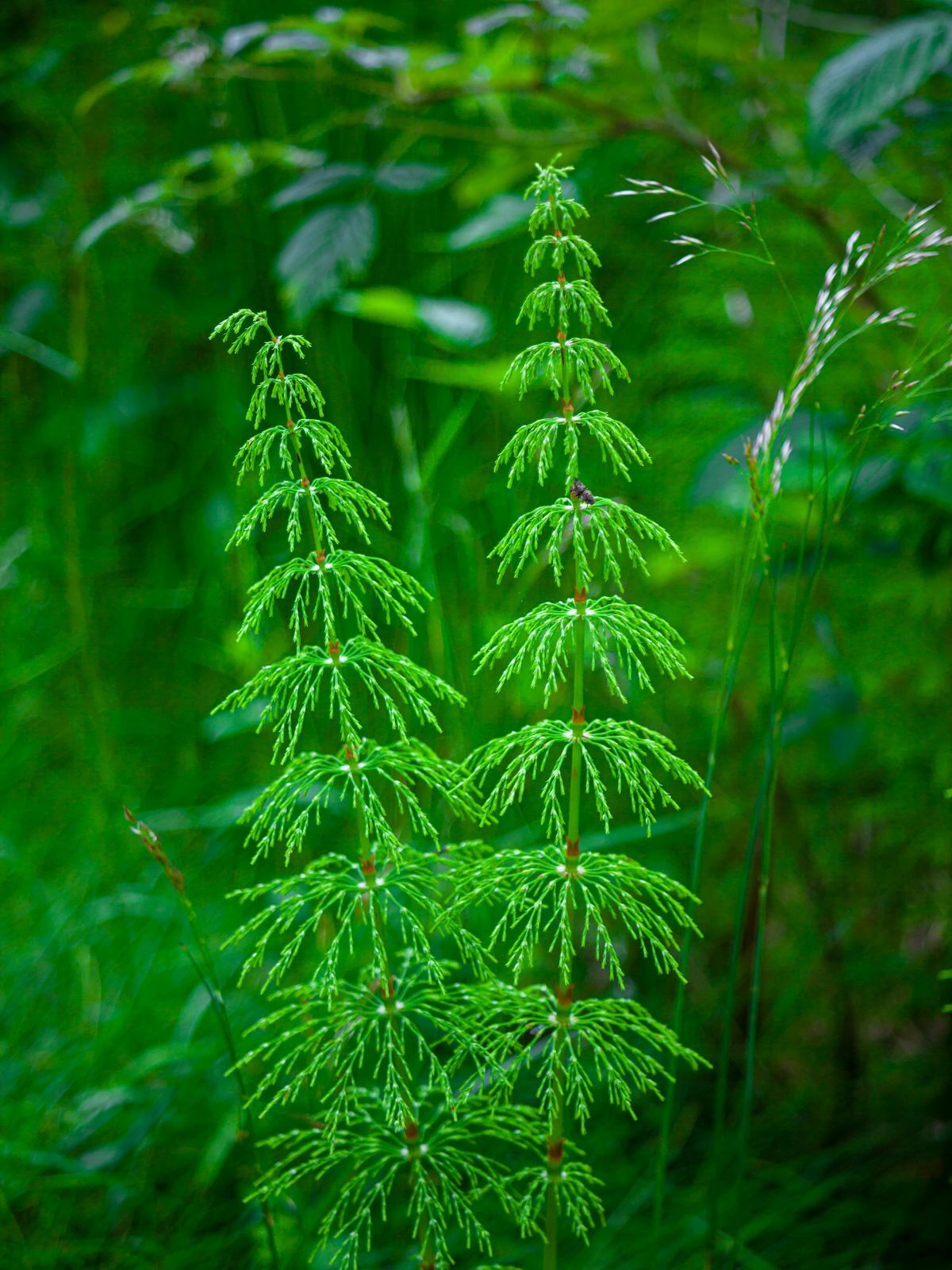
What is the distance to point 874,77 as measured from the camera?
0.74 meters

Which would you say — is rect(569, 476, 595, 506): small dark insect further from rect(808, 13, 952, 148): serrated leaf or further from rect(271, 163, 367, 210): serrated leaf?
rect(271, 163, 367, 210): serrated leaf

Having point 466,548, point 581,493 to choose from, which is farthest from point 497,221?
point 581,493

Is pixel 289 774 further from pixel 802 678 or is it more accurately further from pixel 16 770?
pixel 16 770

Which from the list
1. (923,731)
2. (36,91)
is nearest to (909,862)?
(923,731)

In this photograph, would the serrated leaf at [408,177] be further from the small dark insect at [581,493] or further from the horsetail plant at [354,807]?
the small dark insect at [581,493]

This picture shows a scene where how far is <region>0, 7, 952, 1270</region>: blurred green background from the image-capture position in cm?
95

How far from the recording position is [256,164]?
1252 mm

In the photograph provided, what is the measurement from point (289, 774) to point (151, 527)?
1.51 m

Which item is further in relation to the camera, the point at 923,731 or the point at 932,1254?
the point at 923,731

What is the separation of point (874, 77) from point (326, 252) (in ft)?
1.49

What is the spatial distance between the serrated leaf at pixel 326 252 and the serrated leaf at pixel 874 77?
1.25ft

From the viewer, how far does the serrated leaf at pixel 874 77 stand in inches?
28.8

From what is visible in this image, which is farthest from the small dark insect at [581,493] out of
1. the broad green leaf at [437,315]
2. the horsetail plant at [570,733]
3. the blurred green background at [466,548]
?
the broad green leaf at [437,315]

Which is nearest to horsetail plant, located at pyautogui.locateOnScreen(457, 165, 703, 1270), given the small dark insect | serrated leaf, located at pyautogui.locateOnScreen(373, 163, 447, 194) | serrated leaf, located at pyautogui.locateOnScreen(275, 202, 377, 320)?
the small dark insect
